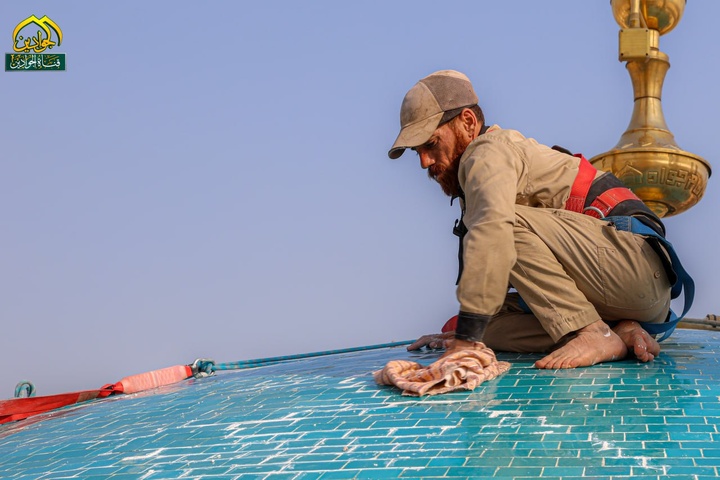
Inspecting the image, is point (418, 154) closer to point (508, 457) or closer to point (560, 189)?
point (560, 189)

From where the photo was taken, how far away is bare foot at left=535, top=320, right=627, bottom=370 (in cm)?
396

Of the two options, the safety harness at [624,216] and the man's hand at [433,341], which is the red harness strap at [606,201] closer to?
the safety harness at [624,216]

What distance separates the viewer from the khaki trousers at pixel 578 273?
4113 millimetres

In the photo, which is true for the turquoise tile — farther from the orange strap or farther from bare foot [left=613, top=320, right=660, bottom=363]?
the orange strap

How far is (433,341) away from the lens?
514 centimetres

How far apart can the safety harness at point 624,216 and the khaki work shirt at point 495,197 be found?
0.12m

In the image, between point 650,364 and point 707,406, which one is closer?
point 707,406

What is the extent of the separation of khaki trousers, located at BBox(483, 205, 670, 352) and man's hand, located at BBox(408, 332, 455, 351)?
0.80 metres

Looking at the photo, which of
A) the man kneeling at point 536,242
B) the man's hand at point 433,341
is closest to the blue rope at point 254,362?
the man's hand at point 433,341

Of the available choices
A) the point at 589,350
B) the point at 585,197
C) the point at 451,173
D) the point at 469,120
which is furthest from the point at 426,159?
the point at 589,350

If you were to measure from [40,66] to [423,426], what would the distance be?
8.45 m

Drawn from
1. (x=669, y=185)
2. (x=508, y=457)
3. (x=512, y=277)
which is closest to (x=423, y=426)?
(x=508, y=457)

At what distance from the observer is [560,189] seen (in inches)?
175

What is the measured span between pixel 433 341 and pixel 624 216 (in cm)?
119
